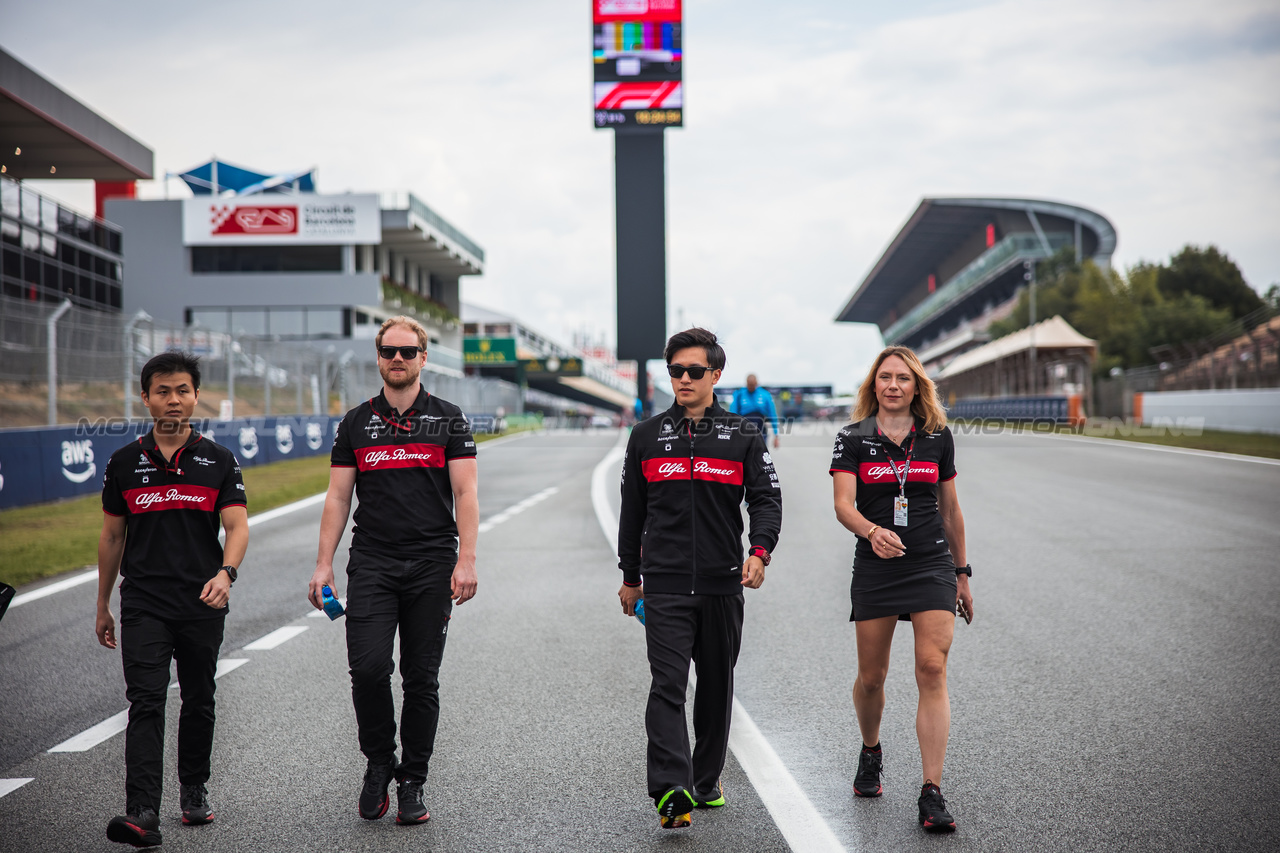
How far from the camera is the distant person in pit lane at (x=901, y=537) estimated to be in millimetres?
3961

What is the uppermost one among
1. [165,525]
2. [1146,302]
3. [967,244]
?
[967,244]

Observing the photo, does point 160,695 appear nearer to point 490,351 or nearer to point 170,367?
point 170,367

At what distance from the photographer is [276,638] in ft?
23.0

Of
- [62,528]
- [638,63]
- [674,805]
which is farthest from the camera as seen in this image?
[638,63]

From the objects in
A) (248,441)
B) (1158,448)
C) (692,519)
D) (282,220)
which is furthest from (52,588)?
(282,220)

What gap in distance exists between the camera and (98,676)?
19.9 feet

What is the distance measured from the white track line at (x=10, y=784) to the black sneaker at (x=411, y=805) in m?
1.51

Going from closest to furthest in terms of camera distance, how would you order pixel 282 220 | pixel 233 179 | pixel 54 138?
pixel 54 138, pixel 282 220, pixel 233 179

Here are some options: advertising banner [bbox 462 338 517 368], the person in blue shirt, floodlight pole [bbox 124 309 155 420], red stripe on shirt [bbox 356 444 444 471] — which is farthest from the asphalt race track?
advertising banner [bbox 462 338 517 368]

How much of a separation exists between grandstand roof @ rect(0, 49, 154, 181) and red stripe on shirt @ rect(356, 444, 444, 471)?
1447 inches

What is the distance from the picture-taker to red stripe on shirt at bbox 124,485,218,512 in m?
3.97

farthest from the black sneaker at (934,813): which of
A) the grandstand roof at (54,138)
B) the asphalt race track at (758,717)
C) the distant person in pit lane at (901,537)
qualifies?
the grandstand roof at (54,138)

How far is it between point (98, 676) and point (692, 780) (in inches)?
152

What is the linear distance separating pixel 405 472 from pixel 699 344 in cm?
117
